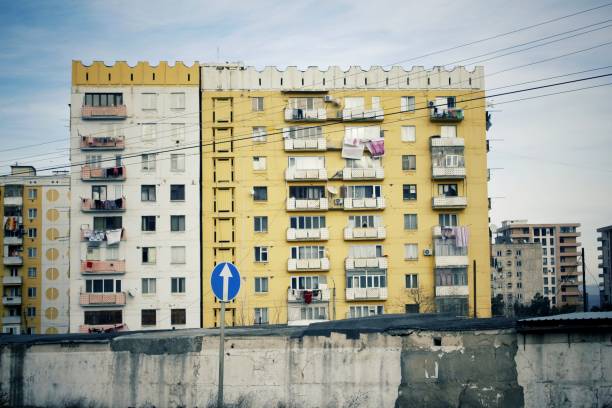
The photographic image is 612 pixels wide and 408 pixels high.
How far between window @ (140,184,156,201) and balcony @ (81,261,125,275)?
5.79 meters

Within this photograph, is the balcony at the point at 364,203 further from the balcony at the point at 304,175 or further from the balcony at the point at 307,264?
the balcony at the point at 307,264

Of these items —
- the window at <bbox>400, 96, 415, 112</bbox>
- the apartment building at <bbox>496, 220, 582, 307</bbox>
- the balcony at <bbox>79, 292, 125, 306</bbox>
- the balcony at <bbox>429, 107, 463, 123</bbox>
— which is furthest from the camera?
the apartment building at <bbox>496, 220, 582, 307</bbox>

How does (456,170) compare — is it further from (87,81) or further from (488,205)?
(87,81)

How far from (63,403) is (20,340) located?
2.64m

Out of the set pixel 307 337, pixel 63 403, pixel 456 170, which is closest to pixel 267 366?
pixel 307 337

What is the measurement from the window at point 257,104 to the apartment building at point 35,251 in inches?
1582

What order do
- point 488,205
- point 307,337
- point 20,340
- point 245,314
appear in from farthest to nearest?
point 488,205 → point 245,314 → point 20,340 → point 307,337

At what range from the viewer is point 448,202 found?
55781 mm

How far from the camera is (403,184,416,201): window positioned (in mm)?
56500

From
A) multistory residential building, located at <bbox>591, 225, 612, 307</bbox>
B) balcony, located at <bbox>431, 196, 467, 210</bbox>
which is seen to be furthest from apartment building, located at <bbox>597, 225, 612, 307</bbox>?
balcony, located at <bbox>431, 196, 467, 210</bbox>

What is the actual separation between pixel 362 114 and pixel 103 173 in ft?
74.8

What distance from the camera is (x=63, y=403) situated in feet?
59.9

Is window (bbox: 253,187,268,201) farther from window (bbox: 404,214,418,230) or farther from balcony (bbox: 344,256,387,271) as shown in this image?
window (bbox: 404,214,418,230)

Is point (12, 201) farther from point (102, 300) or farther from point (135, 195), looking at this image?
point (102, 300)
